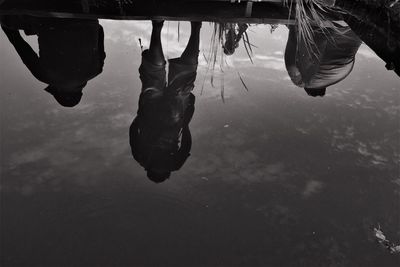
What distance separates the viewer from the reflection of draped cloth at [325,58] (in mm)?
3846

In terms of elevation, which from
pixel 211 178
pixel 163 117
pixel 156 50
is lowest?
pixel 211 178

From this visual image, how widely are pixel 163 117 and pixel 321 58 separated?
1.80 m

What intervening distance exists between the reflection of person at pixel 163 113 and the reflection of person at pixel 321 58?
3.51ft

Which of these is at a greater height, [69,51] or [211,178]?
[69,51]

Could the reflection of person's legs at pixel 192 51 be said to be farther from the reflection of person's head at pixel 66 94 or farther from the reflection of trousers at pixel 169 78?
the reflection of person's head at pixel 66 94

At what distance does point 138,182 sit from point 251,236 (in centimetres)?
84

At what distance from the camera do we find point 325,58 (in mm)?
3980

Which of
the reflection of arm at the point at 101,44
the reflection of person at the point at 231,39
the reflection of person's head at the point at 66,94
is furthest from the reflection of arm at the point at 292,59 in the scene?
the reflection of person's head at the point at 66,94

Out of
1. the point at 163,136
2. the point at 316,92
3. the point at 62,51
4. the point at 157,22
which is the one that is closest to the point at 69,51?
the point at 62,51

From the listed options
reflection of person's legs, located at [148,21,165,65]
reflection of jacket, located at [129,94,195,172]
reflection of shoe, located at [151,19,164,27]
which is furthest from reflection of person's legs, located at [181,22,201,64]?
reflection of jacket, located at [129,94,195,172]

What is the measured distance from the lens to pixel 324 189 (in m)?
2.82

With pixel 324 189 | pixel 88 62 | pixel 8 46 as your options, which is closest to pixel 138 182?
pixel 324 189

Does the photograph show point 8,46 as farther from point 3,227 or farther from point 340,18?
point 340,18

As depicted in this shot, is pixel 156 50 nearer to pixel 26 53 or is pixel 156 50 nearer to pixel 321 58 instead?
pixel 26 53
